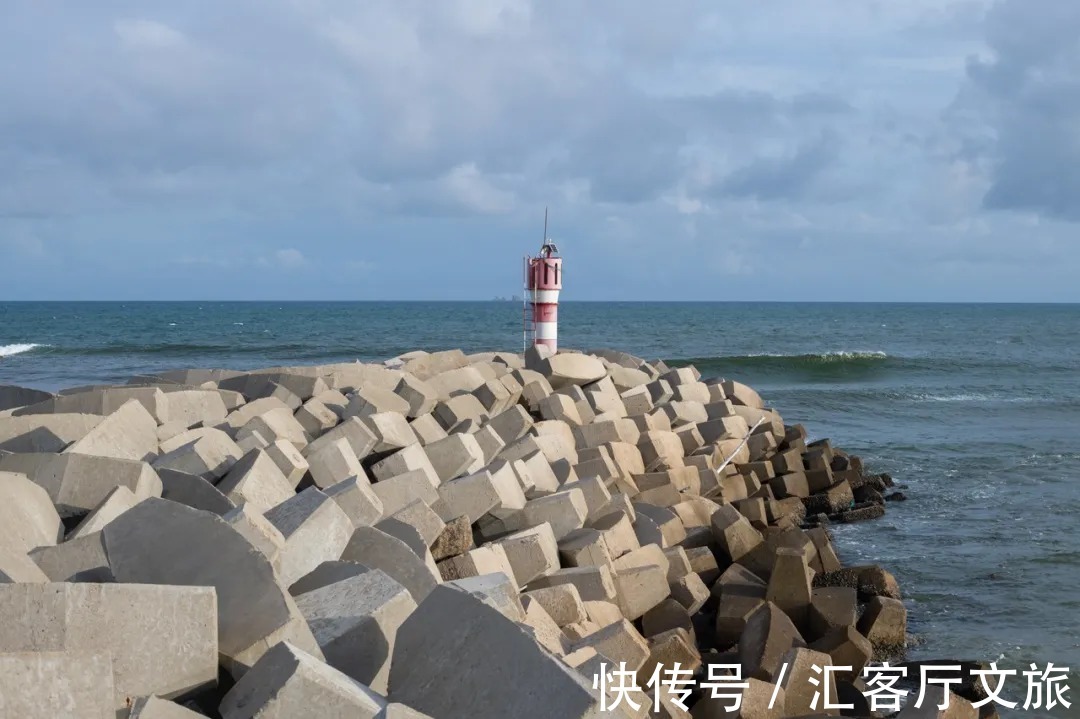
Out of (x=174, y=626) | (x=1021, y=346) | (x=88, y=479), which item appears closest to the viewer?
(x=174, y=626)

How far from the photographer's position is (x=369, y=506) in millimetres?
4797

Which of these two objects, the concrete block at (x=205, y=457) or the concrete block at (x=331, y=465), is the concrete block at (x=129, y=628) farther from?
the concrete block at (x=331, y=465)

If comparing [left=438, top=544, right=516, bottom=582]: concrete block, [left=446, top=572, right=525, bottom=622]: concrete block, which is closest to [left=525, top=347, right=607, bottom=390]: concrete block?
[left=438, top=544, right=516, bottom=582]: concrete block

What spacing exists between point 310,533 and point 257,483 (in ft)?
3.16

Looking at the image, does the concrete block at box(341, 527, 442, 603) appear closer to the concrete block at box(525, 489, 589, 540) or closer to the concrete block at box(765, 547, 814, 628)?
the concrete block at box(525, 489, 589, 540)

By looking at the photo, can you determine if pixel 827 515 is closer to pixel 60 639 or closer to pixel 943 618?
pixel 943 618

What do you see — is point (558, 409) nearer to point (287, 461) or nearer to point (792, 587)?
point (792, 587)

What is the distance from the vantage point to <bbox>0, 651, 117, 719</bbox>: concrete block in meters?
2.43

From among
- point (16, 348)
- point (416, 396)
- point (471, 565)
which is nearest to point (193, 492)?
point (471, 565)

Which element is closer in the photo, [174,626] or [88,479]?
[174,626]

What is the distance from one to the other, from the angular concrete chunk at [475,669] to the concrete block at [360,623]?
0.43ft

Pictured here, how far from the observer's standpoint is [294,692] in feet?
8.82

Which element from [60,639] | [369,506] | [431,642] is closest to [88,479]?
[369,506]

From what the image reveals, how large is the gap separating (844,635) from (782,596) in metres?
0.53
